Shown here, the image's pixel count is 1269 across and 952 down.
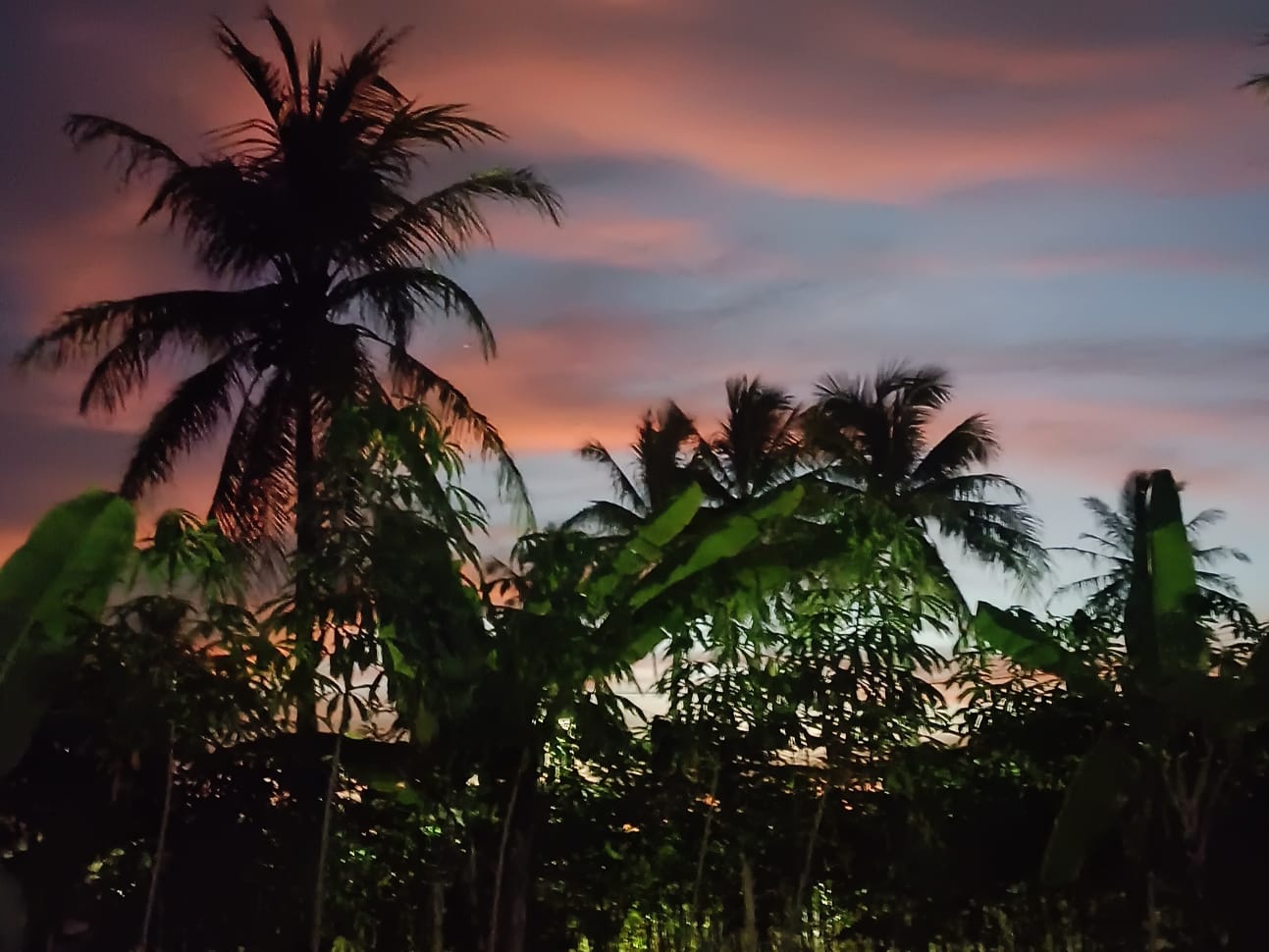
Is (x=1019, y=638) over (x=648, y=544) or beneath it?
beneath

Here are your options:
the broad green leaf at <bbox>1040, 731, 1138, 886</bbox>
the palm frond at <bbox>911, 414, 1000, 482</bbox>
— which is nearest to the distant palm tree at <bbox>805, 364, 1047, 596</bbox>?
the palm frond at <bbox>911, 414, 1000, 482</bbox>

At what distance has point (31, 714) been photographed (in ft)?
19.3

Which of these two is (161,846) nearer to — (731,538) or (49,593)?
(49,593)

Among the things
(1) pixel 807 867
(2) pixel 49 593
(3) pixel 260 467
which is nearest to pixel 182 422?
(3) pixel 260 467

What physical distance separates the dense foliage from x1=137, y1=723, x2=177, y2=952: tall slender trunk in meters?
0.03

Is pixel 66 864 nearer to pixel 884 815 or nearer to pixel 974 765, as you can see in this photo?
pixel 884 815

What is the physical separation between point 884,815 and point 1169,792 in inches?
52.6

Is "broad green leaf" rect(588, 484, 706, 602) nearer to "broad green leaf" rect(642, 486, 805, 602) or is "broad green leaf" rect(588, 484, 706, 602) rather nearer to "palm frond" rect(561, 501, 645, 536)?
"broad green leaf" rect(642, 486, 805, 602)

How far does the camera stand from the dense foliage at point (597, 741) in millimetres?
5805

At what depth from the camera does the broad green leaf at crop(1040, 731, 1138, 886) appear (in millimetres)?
6000

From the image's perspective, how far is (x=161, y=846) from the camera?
226 inches

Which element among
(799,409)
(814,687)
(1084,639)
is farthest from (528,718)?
(799,409)

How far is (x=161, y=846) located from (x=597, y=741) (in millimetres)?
1975

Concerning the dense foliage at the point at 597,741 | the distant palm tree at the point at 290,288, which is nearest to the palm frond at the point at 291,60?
the distant palm tree at the point at 290,288
